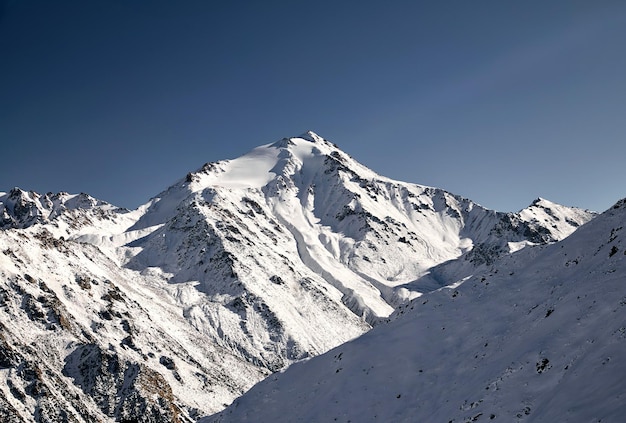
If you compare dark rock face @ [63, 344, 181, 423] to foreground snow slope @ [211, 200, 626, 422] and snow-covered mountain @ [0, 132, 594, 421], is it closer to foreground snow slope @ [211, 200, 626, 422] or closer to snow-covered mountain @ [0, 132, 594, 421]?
snow-covered mountain @ [0, 132, 594, 421]

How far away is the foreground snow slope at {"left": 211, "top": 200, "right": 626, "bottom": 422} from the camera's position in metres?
22.2

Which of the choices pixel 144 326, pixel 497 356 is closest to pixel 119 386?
pixel 144 326

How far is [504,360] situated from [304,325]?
5821 inches

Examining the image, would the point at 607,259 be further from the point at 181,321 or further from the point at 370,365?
the point at 181,321

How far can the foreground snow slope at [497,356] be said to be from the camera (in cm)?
2220

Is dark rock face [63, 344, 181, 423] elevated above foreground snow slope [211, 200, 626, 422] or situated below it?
above

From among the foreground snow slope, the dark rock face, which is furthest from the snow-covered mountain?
the foreground snow slope

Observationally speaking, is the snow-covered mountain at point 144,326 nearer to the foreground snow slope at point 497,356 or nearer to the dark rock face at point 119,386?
the dark rock face at point 119,386

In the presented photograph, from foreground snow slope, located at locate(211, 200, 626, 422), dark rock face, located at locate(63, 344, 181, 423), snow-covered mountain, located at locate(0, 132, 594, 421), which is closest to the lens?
foreground snow slope, located at locate(211, 200, 626, 422)

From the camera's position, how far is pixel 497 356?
99.3ft

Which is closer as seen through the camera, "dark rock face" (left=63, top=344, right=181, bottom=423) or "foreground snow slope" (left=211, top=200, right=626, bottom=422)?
"foreground snow slope" (left=211, top=200, right=626, bottom=422)

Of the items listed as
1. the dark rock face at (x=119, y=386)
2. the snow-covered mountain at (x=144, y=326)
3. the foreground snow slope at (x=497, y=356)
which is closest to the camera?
the foreground snow slope at (x=497, y=356)

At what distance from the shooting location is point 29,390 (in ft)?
276

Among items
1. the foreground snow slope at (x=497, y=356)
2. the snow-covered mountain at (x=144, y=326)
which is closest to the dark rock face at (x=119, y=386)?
the snow-covered mountain at (x=144, y=326)
